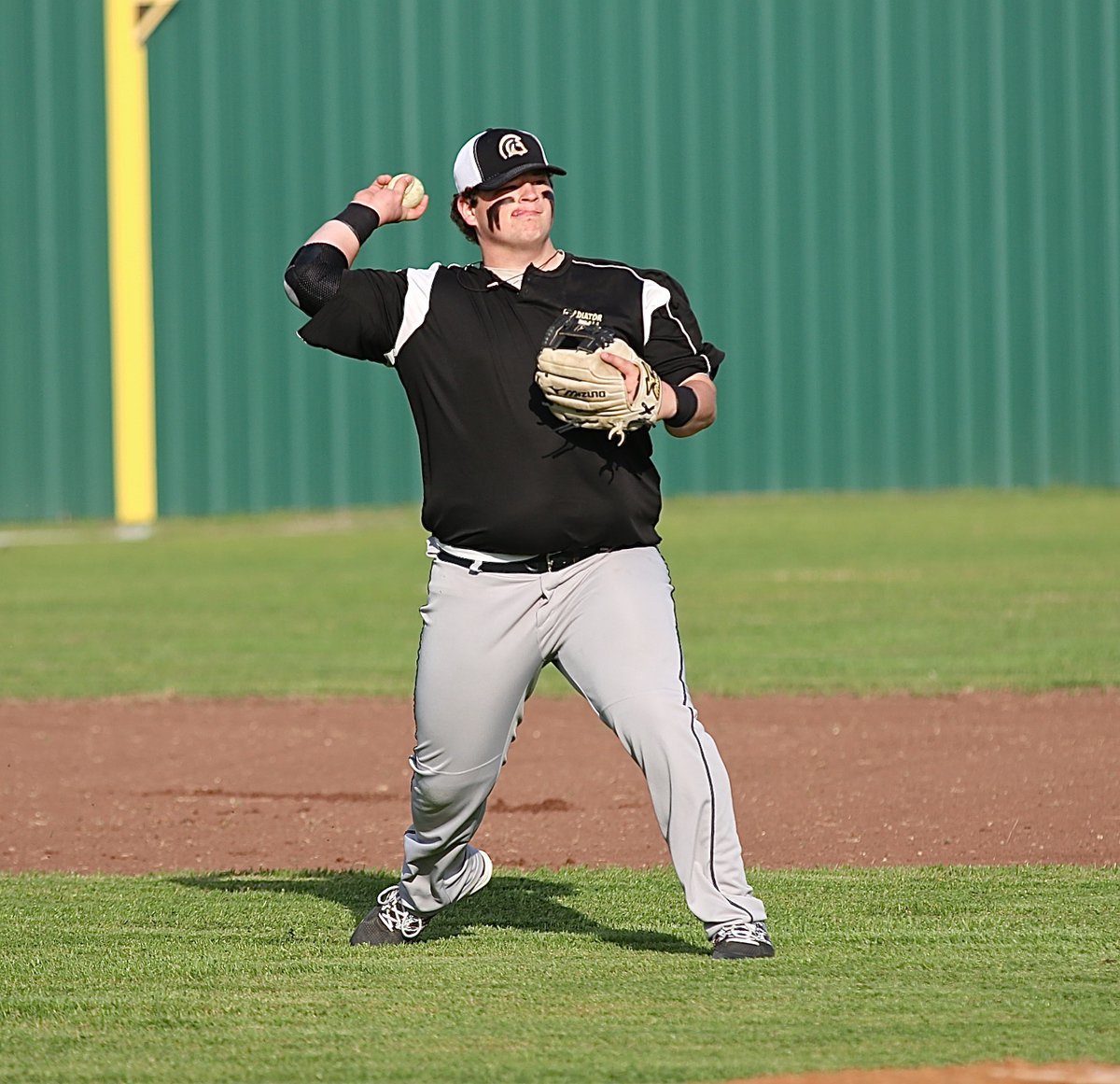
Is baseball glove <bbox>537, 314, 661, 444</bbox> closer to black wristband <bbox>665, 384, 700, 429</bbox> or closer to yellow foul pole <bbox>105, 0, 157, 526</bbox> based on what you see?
black wristband <bbox>665, 384, 700, 429</bbox>

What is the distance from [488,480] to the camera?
406 cm

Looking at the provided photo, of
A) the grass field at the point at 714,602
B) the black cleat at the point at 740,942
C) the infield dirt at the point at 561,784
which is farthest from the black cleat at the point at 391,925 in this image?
the grass field at the point at 714,602

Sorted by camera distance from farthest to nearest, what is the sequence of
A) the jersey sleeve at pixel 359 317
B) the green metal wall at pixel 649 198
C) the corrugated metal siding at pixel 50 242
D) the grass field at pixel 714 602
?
the green metal wall at pixel 649 198
the corrugated metal siding at pixel 50 242
the grass field at pixel 714 602
the jersey sleeve at pixel 359 317

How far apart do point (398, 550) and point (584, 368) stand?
39.2ft

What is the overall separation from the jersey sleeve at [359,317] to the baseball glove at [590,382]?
0.37 m

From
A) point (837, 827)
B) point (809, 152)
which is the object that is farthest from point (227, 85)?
point (837, 827)

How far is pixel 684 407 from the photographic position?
4.02m

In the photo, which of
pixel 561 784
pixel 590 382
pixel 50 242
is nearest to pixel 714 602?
pixel 561 784

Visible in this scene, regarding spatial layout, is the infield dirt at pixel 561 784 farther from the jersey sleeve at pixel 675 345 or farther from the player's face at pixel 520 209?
the player's face at pixel 520 209

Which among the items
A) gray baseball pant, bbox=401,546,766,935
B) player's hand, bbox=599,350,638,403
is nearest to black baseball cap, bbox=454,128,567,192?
player's hand, bbox=599,350,638,403

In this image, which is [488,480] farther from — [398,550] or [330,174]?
[330,174]

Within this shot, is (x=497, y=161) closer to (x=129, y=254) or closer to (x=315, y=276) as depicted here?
(x=315, y=276)

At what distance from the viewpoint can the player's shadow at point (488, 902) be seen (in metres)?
4.48

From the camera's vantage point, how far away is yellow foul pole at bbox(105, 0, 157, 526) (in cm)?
1909
